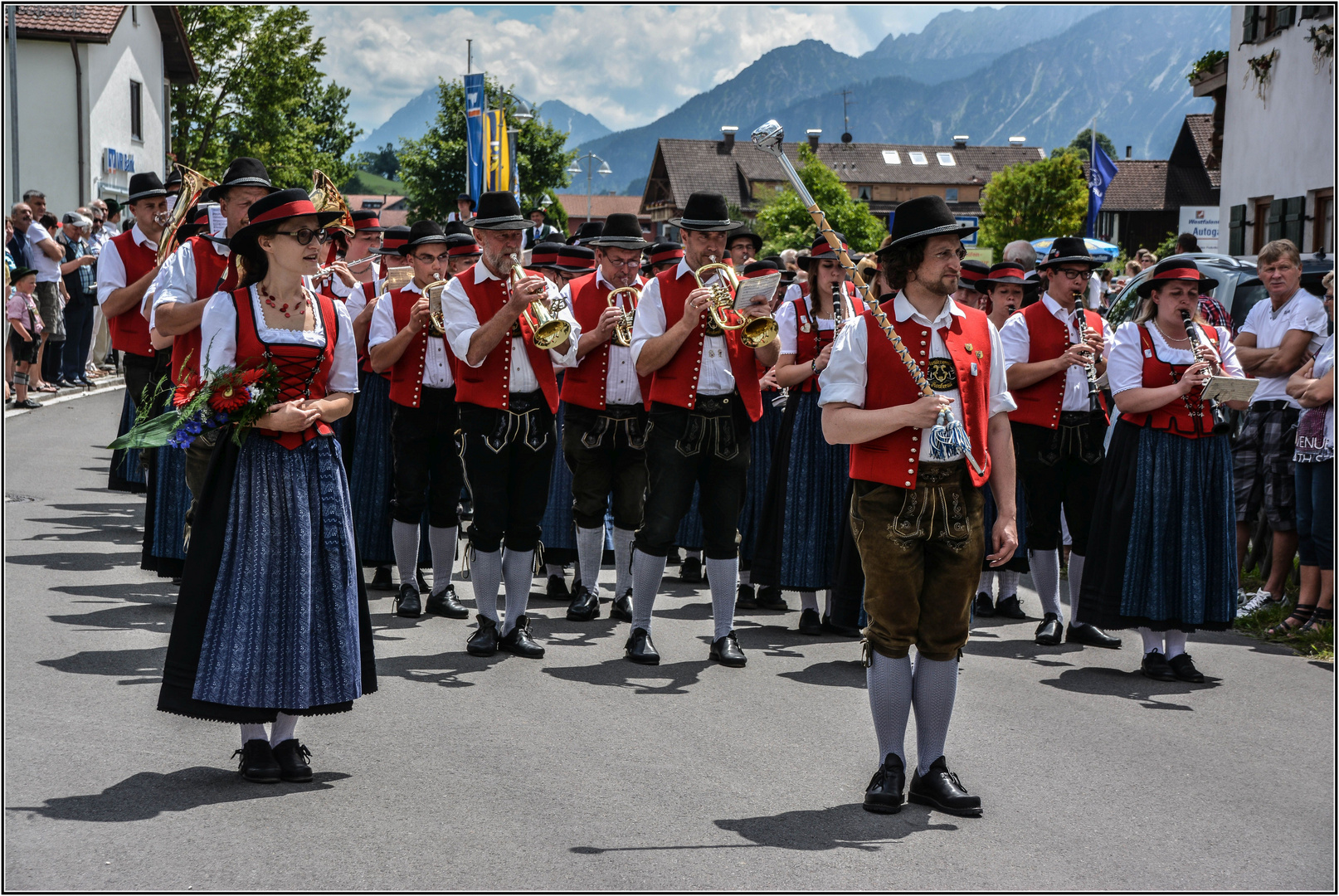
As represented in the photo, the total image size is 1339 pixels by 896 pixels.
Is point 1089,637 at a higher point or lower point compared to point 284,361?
lower

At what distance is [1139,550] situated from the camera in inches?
279

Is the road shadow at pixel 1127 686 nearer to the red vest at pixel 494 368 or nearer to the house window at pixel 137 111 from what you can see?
the red vest at pixel 494 368

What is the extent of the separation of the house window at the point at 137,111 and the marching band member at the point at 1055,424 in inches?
1267

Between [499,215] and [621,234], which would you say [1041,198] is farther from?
[499,215]

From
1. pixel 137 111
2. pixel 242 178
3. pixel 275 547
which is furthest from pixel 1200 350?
pixel 137 111

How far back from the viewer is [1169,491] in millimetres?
7066

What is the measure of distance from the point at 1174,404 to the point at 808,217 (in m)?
57.4

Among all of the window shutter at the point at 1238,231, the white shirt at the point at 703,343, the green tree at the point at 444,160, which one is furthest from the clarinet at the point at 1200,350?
the green tree at the point at 444,160

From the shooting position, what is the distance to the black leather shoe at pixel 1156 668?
700 centimetres

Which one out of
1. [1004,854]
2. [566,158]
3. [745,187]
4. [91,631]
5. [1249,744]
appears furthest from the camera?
[745,187]

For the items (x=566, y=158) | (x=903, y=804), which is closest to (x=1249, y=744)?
(x=903, y=804)

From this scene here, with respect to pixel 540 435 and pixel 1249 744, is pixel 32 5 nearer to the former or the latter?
pixel 540 435

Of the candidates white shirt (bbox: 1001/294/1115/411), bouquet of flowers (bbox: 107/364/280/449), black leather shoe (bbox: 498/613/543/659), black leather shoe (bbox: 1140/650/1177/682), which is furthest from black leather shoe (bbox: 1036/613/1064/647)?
bouquet of flowers (bbox: 107/364/280/449)

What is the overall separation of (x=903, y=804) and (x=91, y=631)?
14.2ft
